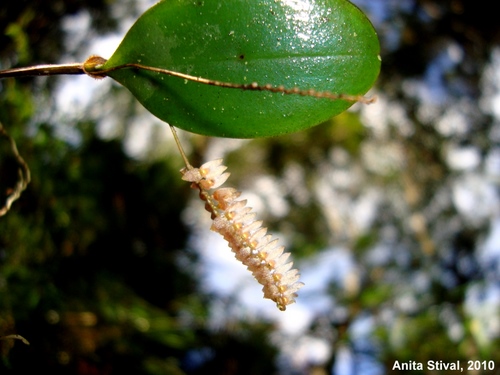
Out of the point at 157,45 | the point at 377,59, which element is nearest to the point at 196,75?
the point at 157,45

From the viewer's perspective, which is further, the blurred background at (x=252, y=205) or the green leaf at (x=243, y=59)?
the blurred background at (x=252, y=205)

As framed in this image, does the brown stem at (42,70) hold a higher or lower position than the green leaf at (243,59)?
lower

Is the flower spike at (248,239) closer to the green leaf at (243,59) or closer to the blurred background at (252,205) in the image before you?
the green leaf at (243,59)

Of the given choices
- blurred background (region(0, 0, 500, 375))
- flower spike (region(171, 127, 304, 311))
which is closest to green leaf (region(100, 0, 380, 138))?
flower spike (region(171, 127, 304, 311))

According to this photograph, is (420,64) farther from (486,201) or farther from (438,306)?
(438,306)

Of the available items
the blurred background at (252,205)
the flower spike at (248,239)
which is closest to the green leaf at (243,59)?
the flower spike at (248,239)

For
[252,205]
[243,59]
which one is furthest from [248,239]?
[252,205]

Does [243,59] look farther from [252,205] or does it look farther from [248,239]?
[252,205]
